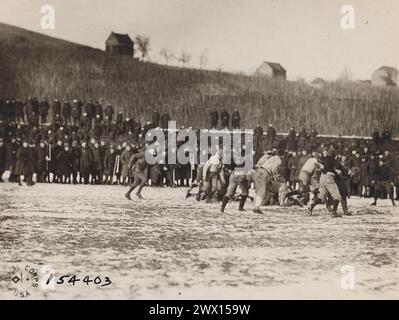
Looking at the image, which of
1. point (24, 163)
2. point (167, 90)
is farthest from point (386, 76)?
point (167, 90)

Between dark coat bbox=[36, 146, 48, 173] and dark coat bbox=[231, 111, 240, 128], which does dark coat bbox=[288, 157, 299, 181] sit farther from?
dark coat bbox=[36, 146, 48, 173]

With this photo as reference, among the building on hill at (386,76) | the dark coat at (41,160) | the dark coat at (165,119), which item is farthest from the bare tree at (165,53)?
the dark coat at (165,119)

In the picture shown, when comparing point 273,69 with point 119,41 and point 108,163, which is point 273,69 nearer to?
point 119,41

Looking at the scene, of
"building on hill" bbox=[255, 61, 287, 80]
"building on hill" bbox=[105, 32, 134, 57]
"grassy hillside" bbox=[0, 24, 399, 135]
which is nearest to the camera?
"building on hill" bbox=[105, 32, 134, 57]

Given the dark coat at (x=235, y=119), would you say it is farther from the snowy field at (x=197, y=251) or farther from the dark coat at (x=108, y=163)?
the snowy field at (x=197, y=251)

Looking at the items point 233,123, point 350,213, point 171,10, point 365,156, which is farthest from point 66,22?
point 233,123

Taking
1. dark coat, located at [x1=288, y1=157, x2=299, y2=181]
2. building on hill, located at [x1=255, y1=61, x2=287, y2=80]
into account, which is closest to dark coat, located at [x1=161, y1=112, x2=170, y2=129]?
building on hill, located at [x1=255, y1=61, x2=287, y2=80]
